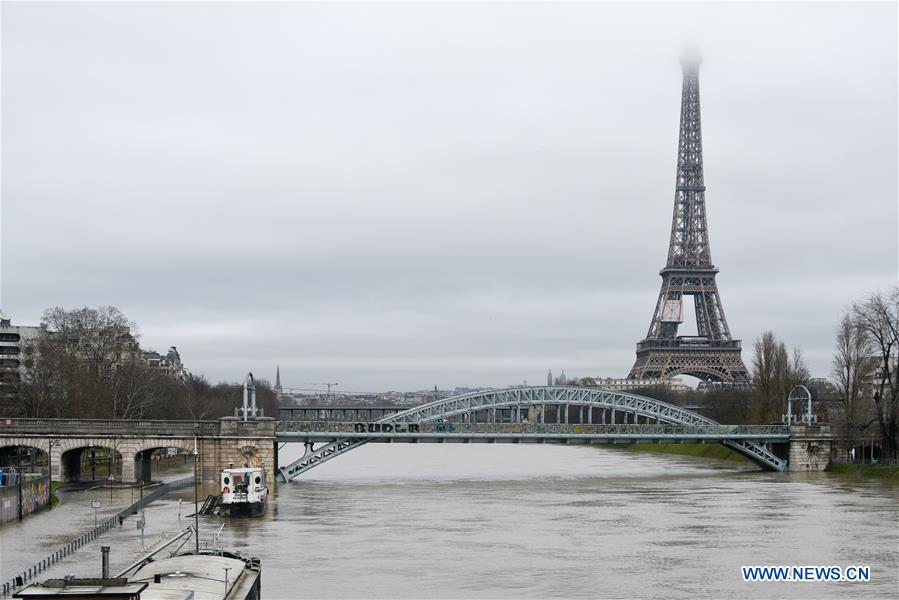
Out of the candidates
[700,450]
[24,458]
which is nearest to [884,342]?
[700,450]

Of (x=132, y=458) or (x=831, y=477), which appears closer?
(x=132, y=458)

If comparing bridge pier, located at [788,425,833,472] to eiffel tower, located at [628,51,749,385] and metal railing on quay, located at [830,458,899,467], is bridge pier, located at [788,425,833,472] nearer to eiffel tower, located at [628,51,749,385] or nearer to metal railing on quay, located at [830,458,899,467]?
metal railing on quay, located at [830,458,899,467]

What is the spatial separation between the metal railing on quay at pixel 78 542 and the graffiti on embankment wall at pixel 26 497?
3836mm

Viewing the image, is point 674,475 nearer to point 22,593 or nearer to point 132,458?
point 132,458

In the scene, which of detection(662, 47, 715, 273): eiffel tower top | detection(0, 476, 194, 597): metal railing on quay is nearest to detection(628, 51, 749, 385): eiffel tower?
detection(662, 47, 715, 273): eiffel tower top

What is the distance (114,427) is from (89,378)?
24.8 meters

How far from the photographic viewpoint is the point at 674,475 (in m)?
88.5

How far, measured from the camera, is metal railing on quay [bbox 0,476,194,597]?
34.6 m

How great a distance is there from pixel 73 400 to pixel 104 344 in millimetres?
15599

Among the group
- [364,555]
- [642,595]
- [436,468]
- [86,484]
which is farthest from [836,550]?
[436,468]

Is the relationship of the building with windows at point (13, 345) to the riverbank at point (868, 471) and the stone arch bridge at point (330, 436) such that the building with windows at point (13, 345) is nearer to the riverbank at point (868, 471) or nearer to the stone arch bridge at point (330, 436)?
the stone arch bridge at point (330, 436)

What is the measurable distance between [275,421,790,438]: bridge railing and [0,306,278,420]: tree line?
1335 cm

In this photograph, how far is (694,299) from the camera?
190 metres

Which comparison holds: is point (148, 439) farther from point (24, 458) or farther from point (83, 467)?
point (24, 458)
